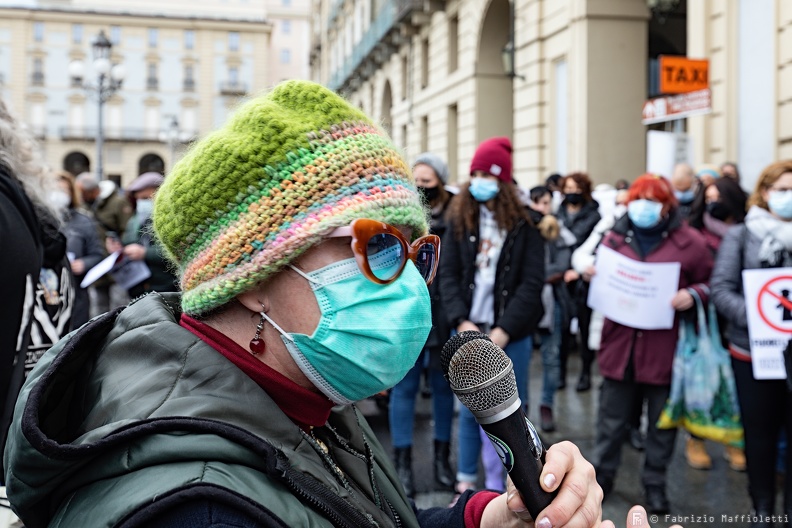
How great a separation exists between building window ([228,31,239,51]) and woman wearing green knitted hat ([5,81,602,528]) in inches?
3169

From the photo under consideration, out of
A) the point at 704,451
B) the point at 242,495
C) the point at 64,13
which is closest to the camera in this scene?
the point at 242,495

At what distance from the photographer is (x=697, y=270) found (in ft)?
16.1

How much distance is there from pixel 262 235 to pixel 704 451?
17.2ft

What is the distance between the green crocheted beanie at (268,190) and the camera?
135 cm

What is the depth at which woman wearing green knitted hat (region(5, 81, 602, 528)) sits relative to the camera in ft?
3.75

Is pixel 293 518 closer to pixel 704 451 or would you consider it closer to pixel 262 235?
pixel 262 235

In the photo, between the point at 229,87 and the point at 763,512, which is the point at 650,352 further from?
the point at 229,87

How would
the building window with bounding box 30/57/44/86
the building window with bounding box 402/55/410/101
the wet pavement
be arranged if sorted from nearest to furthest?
the wet pavement, the building window with bounding box 402/55/410/101, the building window with bounding box 30/57/44/86

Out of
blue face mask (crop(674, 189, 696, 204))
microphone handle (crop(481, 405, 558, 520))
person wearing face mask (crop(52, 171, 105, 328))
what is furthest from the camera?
blue face mask (crop(674, 189, 696, 204))

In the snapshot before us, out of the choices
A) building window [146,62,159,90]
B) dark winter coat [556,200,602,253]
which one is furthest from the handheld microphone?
building window [146,62,159,90]

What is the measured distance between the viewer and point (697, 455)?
566 cm

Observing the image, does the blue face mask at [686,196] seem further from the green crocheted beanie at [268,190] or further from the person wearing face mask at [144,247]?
the green crocheted beanie at [268,190]

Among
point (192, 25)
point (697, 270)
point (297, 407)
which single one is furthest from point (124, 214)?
point (192, 25)

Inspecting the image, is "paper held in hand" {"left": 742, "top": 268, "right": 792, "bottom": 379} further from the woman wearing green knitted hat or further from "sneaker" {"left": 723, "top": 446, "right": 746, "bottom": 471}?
the woman wearing green knitted hat
